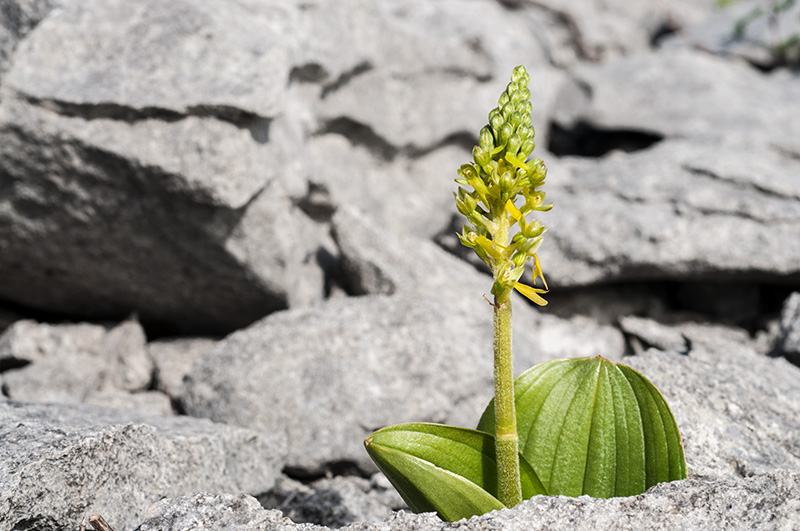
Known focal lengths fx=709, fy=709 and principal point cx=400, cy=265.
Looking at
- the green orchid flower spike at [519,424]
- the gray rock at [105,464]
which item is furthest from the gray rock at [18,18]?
the green orchid flower spike at [519,424]

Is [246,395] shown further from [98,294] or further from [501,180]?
[501,180]

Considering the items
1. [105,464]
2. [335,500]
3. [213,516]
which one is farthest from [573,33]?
Result: [213,516]

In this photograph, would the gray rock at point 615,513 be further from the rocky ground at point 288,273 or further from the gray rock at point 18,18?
the gray rock at point 18,18

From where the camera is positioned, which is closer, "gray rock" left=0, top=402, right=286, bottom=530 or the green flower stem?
the green flower stem

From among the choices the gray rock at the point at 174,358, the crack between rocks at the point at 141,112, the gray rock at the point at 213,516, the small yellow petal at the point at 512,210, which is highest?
the crack between rocks at the point at 141,112

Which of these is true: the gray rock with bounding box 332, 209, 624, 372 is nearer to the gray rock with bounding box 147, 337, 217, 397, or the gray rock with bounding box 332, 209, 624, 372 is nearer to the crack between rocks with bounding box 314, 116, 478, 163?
the crack between rocks with bounding box 314, 116, 478, 163

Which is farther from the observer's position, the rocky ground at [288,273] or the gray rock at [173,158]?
the gray rock at [173,158]

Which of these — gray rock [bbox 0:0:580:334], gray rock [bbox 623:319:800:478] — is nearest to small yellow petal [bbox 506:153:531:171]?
gray rock [bbox 623:319:800:478]
